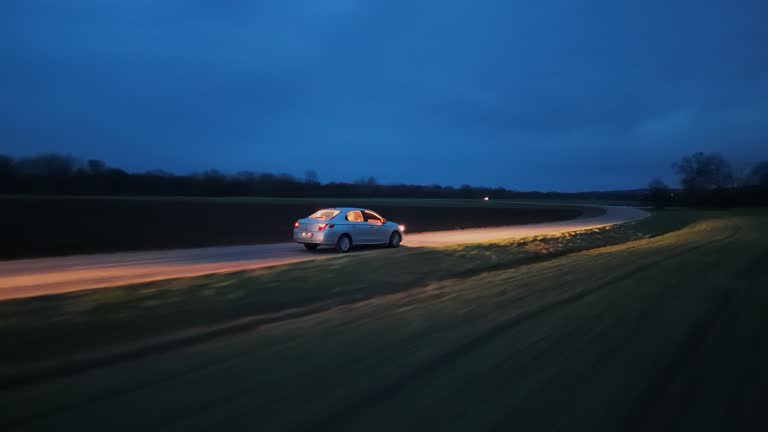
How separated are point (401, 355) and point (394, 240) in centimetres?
1453

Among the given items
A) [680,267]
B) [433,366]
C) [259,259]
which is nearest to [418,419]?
[433,366]

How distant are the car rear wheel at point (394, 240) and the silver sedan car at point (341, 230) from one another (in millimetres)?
108

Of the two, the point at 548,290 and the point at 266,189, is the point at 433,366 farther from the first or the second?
the point at 266,189

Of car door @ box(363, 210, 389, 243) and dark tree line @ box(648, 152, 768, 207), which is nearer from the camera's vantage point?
car door @ box(363, 210, 389, 243)

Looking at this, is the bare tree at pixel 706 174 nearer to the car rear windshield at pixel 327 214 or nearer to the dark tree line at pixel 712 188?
the dark tree line at pixel 712 188

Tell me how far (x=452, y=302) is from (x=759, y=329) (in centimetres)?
425

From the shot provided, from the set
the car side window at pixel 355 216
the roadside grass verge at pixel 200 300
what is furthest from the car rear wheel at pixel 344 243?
the roadside grass verge at pixel 200 300

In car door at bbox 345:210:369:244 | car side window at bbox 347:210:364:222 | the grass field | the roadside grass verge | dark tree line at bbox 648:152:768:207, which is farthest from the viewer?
dark tree line at bbox 648:152:768:207

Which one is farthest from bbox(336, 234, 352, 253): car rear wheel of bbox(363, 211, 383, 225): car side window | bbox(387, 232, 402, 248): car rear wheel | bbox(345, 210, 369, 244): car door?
bbox(387, 232, 402, 248): car rear wheel

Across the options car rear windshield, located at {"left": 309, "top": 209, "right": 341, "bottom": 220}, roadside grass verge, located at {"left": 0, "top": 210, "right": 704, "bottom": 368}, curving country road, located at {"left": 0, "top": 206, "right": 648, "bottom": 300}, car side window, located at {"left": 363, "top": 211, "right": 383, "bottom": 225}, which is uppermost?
car rear windshield, located at {"left": 309, "top": 209, "right": 341, "bottom": 220}

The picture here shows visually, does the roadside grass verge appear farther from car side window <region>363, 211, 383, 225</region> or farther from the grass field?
car side window <region>363, 211, 383, 225</region>

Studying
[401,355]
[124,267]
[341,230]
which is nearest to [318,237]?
[341,230]

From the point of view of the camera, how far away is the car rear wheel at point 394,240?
67.3 feet

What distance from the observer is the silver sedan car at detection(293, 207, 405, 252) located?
1813 centimetres
